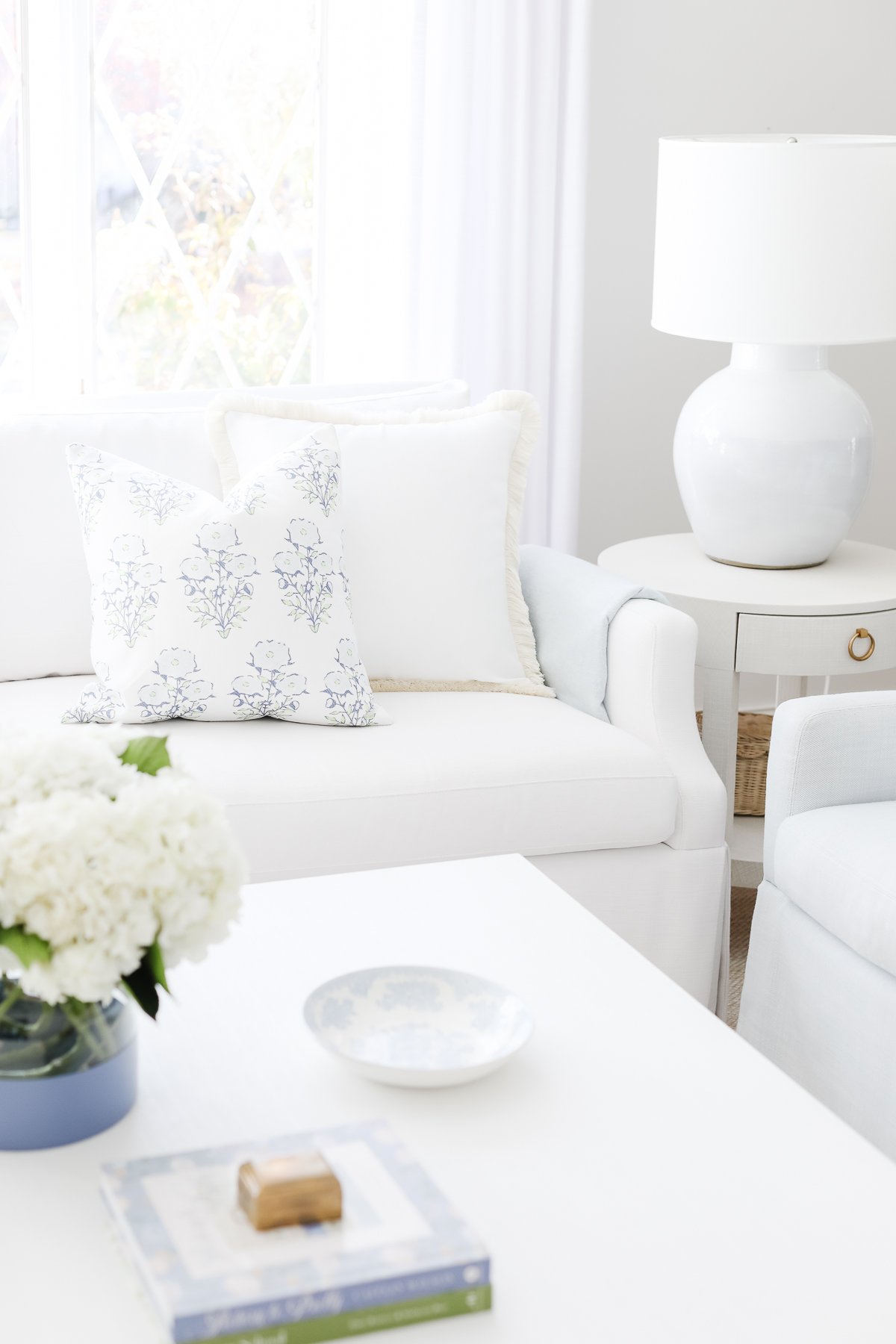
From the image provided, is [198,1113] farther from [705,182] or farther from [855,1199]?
[705,182]

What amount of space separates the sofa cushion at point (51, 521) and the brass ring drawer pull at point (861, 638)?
1.00 metres

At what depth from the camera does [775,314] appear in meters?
2.33

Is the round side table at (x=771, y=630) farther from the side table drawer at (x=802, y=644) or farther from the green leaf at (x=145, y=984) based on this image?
the green leaf at (x=145, y=984)

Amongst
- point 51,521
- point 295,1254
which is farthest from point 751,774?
point 295,1254

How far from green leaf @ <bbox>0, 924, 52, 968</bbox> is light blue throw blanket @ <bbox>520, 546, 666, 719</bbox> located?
4.36 feet

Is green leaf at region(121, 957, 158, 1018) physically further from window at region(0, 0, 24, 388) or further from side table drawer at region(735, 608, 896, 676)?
window at region(0, 0, 24, 388)

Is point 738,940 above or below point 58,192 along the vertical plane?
below

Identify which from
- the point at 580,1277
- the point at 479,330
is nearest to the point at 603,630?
the point at 479,330

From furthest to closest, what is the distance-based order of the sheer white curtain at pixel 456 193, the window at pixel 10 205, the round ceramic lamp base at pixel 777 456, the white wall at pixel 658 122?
the white wall at pixel 658 122 → the sheer white curtain at pixel 456 193 → the window at pixel 10 205 → the round ceramic lamp base at pixel 777 456

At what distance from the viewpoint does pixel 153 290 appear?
298 cm

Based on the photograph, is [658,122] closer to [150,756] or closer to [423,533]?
[423,533]

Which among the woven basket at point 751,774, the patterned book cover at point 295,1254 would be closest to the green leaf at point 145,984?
the patterned book cover at point 295,1254

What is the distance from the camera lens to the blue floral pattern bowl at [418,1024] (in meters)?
1.14

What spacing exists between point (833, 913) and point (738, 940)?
33.4 inches
